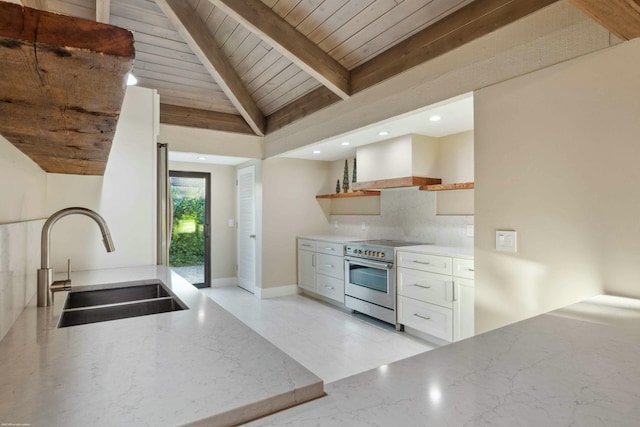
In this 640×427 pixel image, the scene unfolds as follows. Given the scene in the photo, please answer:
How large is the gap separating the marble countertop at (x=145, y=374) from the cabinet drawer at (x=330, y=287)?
3.28 meters

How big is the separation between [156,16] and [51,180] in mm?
1832

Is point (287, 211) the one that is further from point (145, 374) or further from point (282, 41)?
point (145, 374)

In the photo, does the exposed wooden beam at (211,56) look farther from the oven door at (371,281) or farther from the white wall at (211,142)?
the oven door at (371,281)

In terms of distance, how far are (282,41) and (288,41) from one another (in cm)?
6

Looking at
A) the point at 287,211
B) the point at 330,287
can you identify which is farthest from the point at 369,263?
the point at 287,211

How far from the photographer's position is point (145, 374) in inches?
31.6

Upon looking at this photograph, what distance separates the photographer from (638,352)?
922 millimetres

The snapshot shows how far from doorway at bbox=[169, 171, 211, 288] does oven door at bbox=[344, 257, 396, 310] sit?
8.85 feet

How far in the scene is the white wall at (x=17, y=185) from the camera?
3.60 feet

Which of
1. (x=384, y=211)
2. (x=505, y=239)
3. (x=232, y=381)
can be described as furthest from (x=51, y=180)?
(x=384, y=211)

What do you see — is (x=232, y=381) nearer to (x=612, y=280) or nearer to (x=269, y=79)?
(x=612, y=280)

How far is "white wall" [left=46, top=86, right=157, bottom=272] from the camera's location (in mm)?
2246

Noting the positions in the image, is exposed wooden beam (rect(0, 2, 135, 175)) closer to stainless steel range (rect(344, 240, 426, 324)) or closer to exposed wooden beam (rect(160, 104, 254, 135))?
stainless steel range (rect(344, 240, 426, 324))

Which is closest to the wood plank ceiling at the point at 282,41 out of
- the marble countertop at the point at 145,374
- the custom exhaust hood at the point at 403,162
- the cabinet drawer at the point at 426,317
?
the custom exhaust hood at the point at 403,162
